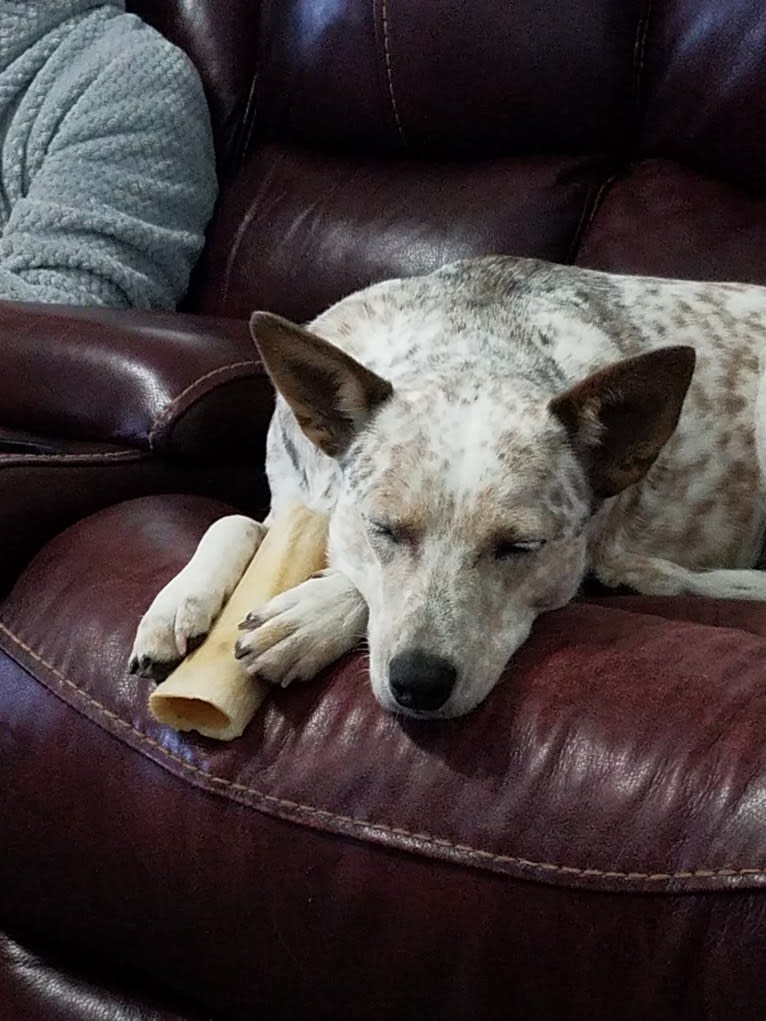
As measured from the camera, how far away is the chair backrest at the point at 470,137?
2.13 meters

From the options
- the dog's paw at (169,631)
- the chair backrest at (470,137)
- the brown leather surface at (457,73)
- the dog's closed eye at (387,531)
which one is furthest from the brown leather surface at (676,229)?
the dog's paw at (169,631)

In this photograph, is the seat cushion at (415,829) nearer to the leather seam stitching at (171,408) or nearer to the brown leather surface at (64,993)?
the brown leather surface at (64,993)

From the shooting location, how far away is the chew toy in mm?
1165

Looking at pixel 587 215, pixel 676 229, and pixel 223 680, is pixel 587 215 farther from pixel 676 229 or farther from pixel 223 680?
pixel 223 680

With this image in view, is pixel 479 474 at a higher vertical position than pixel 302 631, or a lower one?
higher

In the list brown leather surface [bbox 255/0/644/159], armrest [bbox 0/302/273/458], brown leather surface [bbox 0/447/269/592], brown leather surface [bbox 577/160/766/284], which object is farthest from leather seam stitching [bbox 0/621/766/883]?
brown leather surface [bbox 255/0/644/159]

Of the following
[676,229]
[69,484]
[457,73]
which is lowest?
[69,484]

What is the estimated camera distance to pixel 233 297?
2.50m

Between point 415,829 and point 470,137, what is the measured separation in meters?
1.60

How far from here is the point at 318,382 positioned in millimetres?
1384

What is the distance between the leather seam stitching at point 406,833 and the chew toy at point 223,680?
0.12 ft

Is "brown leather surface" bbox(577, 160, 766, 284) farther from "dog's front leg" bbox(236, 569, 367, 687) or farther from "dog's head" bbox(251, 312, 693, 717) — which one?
"dog's front leg" bbox(236, 569, 367, 687)

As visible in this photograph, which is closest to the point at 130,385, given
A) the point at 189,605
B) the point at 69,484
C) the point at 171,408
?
the point at 171,408

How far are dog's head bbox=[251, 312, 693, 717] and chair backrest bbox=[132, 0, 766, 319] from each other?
2.84ft
